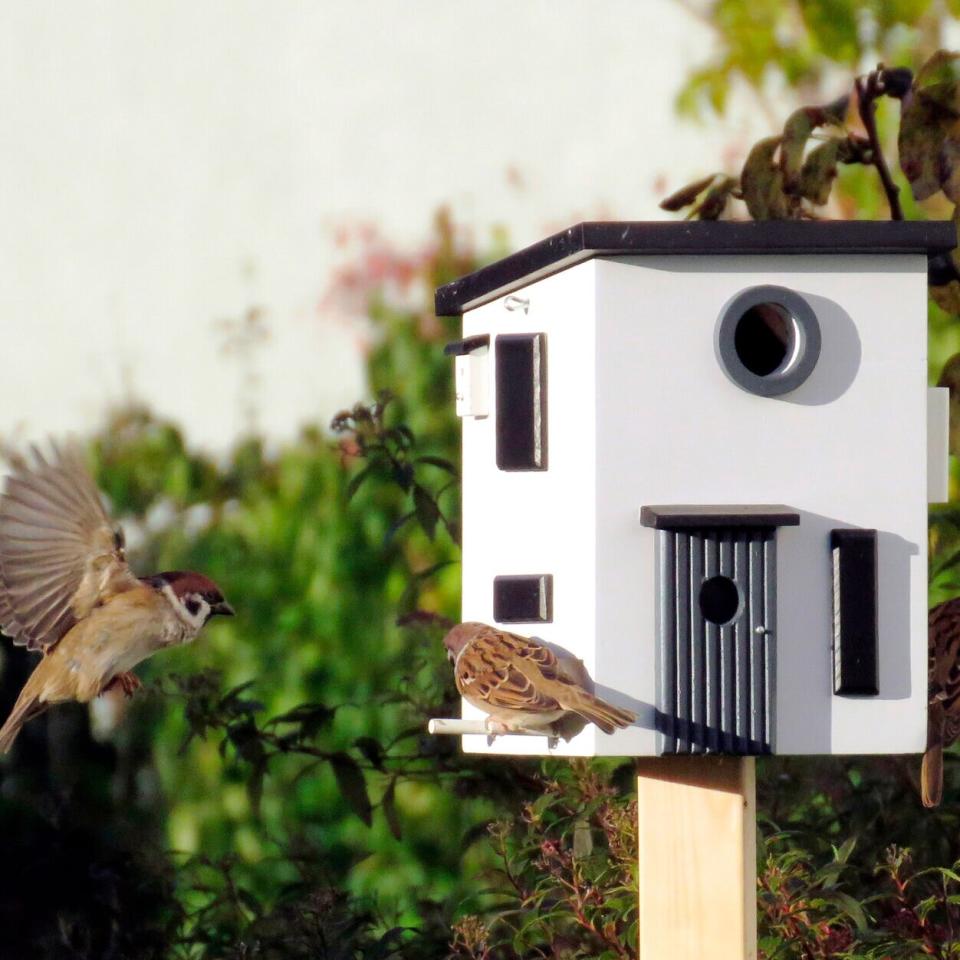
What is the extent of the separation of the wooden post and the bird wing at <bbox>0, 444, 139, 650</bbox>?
0.96m

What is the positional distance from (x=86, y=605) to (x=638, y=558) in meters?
1.00

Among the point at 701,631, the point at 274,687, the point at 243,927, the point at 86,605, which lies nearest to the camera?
the point at 701,631

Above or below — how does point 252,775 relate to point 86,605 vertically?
below

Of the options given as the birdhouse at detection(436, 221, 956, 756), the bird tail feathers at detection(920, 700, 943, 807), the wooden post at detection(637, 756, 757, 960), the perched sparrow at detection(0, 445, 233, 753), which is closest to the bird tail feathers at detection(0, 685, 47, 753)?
the perched sparrow at detection(0, 445, 233, 753)

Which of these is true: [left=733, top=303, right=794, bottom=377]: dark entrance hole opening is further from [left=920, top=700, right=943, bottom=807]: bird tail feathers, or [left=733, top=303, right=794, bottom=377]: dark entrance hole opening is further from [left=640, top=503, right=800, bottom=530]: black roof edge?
[left=920, top=700, right=943, bottom=807]: bird tail feathers

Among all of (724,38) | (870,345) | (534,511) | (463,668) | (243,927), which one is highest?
(724,38)

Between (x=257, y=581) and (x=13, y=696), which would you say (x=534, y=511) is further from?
(x=257, y=581)

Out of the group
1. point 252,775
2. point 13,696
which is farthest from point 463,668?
point 13,696

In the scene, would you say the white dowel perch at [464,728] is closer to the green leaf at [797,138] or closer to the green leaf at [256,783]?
the green leaf at [256,783]

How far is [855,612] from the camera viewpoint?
107 inches

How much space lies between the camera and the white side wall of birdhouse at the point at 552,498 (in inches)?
108

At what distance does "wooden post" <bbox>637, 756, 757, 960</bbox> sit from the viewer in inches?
111

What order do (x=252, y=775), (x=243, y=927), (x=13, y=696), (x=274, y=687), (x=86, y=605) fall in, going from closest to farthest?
(x=86, y=605)
(x=252, y=775)
(x=243, y=927)
(x=13, y=696)
(x=274, y=687)

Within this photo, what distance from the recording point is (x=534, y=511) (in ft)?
9.62
